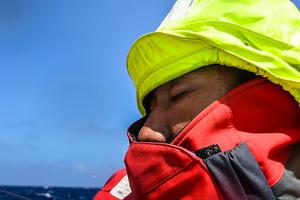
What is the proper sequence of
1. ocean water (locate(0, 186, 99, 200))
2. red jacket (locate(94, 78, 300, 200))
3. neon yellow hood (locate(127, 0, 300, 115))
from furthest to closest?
ocean water (locate(0, 186, 99, 200)), neon yellow hood (locate(127, 0, 300, 115)), red jacket (locate(94, 78, 300, 200))

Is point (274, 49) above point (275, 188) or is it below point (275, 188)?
above

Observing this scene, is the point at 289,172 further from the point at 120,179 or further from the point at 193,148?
the point at 120,179

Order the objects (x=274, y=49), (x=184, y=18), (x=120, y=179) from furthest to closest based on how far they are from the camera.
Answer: (x=120, y=179), (x=184, y=18), (x=274, y=49)

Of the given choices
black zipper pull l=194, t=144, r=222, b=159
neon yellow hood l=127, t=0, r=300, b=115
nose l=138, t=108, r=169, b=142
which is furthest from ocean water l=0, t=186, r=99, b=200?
black zipper pull l=194, t=144, r=222, b=159

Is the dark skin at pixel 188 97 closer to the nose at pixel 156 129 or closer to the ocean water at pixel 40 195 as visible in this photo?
the nose at pixel 156 129

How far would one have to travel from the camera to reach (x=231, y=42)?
1783 mm

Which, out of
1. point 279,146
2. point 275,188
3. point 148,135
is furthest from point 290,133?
point 148,135

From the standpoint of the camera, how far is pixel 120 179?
106 inches

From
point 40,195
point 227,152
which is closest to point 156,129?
point 227,152

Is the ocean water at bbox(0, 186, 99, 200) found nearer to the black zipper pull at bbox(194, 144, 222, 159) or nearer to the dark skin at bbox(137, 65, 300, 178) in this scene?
the dark skin at bbox(137, 65, 300, 178)

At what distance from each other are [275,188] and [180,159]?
13.5 inches

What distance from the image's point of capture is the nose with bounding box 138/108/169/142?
188cm

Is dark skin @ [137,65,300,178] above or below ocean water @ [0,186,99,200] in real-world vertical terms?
below

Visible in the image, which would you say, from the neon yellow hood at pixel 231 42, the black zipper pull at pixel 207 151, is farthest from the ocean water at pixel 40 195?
the black zipper pull at pixel 207 151
